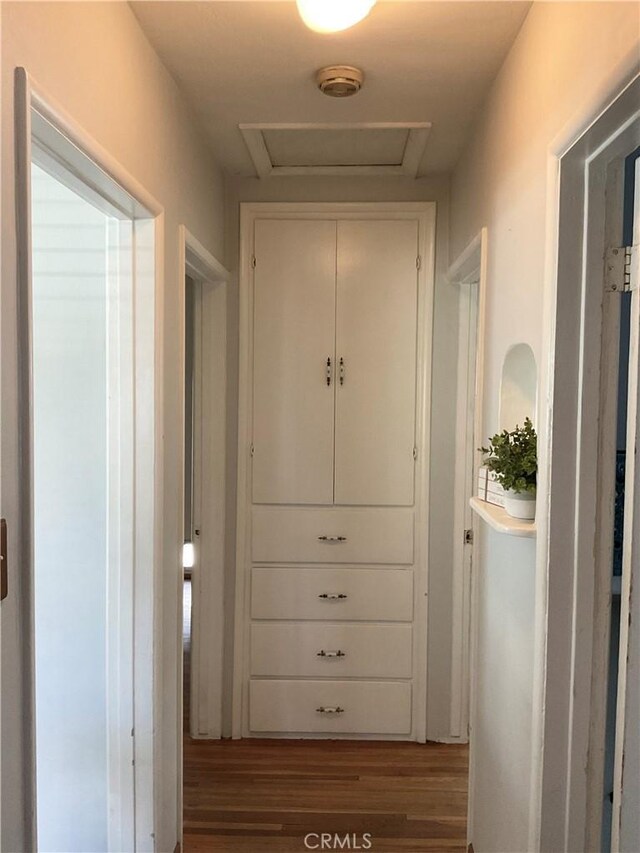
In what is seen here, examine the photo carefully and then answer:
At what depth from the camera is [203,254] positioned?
2283mm

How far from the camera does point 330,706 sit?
281 centimetres

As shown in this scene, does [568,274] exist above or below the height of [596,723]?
above

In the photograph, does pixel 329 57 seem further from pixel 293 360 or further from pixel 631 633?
pixel 631 633

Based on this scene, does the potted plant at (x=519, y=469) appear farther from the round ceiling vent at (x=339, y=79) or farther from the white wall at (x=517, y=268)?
the round ceiling vent at (x=339, y=79)

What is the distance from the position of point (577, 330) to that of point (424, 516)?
5.28 ft

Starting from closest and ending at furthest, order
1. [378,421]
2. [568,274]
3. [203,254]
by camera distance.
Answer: [568,274]
[203,254]
[378,421]

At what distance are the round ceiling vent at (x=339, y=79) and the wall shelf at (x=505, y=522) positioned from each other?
1257 mm

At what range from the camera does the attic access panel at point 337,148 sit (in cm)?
217

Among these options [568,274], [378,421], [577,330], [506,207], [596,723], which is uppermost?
[506,207]

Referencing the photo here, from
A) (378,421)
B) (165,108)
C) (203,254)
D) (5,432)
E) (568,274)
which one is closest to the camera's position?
(5,432)

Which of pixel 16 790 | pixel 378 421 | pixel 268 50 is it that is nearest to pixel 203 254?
pixel 268 50

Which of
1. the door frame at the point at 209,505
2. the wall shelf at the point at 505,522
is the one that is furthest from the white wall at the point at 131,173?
the wall shelf at the point at 505,522

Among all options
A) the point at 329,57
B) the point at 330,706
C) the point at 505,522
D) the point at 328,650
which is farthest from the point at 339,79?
the point at 330,706

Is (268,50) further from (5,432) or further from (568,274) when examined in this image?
(5,432)
